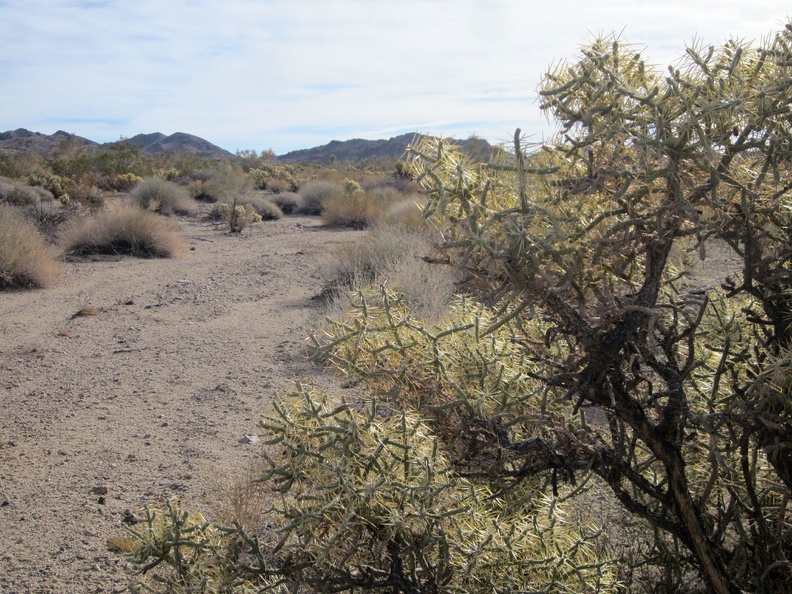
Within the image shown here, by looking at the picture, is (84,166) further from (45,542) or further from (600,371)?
(600,371)

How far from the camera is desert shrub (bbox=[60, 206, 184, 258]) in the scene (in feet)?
51.5

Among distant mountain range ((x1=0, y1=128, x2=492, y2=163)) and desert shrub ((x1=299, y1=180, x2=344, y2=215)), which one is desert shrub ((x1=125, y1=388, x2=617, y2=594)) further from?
distant mountain range ((x1=0, y1=128, x2=492, y2=163))

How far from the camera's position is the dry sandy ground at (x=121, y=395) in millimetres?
4195

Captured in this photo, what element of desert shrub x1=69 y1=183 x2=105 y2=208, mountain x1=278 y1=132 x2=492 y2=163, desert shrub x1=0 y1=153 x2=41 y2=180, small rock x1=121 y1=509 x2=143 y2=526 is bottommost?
small rock x1=121 y1=509 x2=143 y2=526

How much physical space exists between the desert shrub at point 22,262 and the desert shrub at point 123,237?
2.95 m

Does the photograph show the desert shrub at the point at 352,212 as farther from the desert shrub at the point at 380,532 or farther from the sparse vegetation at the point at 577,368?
the desert shrub at the point at 380,532

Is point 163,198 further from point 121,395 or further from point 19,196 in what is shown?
point 121,395

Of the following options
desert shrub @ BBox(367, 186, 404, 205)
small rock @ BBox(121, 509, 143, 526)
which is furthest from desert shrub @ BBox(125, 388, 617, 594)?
desert shrub @ BBox(367, 186, 404, 205)

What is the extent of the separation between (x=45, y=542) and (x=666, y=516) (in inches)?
134

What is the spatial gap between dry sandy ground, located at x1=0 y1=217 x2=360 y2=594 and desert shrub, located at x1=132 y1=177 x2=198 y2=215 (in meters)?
10.5

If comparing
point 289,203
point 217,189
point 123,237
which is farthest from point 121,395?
point 217,189

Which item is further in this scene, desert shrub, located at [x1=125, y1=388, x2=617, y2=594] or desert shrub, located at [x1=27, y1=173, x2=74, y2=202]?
desert shrub, located at [x1=27, y1=173, x2=74, y2=202]

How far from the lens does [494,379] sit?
7.63ft

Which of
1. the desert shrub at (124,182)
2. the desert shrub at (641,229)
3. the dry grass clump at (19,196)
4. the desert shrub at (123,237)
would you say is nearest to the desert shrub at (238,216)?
the desert shrub at (123,237)
